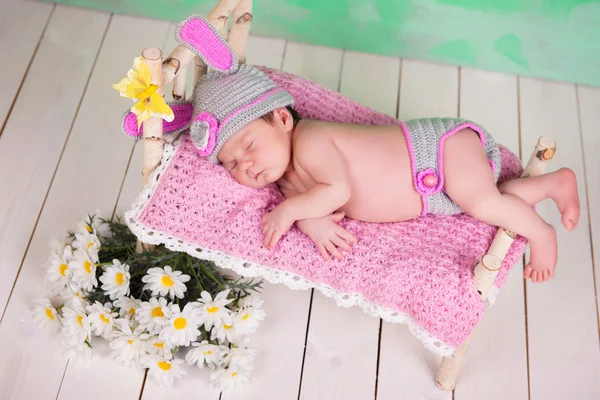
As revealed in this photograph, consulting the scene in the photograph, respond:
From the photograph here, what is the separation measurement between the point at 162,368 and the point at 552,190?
1.04 meters

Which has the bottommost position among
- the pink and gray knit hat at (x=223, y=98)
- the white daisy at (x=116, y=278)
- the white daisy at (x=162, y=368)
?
the white daisy at (x=162, y=368)

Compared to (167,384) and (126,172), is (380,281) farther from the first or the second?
(126,172)

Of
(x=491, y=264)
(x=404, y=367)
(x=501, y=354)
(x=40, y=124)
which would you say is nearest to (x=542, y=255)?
(x=491, y=264)

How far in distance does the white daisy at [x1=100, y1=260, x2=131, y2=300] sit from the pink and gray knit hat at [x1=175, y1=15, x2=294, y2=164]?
34 centimetres

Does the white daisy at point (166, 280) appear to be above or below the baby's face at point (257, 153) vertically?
below

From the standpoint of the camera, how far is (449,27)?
230 centimetres

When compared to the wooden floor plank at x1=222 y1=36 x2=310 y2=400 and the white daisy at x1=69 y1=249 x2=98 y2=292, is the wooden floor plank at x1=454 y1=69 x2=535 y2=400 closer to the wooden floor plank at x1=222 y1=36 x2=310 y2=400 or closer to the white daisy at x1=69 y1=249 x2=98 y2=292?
the wooden floor plank at x1=222 y1=36 x2=310 y2=400

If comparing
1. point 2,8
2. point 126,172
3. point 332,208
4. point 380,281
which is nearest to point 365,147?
point 332,208

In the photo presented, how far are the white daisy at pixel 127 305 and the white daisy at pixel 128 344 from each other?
36 millimetres

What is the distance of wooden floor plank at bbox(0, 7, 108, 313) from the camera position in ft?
6.48

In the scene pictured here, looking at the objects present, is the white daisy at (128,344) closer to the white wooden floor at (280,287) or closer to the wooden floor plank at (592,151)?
the white wooden floor at (280,287)

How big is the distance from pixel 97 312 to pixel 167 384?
0.25 meters

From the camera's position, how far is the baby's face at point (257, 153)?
62.4 inches

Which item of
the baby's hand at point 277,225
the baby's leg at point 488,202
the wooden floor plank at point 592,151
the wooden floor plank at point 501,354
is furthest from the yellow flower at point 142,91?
the wooden floor plank at point 592,151
